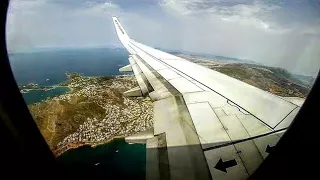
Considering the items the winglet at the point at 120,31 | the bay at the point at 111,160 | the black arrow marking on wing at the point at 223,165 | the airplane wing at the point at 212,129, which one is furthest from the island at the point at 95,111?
the black arrow marking on wing at the point at 223,165

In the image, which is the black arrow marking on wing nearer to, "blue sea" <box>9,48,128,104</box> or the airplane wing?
the airplane wing

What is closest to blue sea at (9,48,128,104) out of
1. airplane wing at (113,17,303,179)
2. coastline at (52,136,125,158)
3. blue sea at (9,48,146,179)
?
blue sea at (9,48,146,179)

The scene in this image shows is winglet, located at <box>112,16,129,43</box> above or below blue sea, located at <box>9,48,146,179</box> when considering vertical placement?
above

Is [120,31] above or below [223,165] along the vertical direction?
above

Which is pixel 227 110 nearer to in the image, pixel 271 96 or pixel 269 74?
pixel 271 96

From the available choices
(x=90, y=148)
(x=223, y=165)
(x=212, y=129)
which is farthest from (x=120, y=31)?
(x=223, y=165)

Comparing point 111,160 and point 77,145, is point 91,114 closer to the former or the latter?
point 77,145
